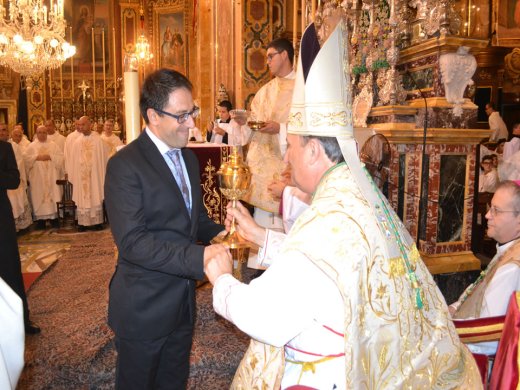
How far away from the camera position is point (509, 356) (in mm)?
1855

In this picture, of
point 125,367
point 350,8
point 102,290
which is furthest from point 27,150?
point 125,367

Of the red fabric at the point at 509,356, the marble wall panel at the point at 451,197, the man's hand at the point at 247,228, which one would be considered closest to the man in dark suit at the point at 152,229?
the man's hand at the point at 247,228

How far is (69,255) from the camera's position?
288 inches

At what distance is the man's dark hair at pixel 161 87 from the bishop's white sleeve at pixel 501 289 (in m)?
1.86

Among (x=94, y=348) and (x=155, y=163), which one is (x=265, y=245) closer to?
(x=155, y=163)

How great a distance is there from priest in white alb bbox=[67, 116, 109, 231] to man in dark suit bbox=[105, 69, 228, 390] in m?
8.07

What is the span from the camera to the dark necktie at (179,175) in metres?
2.38

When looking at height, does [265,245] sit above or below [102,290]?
above

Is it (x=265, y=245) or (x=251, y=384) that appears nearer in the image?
(x=251, y=384)

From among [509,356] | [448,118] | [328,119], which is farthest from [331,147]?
[448,118]

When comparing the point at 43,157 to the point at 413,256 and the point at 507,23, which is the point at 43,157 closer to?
the point at 413,256

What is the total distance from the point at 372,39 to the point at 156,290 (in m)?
4.27

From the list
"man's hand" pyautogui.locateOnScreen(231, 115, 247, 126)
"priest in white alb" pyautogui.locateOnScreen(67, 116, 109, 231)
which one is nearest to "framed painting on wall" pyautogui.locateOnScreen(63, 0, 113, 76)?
"priest in white alb" pyautogui.locateOnScreen(67, 116, 109, 231)

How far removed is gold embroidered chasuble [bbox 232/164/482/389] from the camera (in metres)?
1.54
